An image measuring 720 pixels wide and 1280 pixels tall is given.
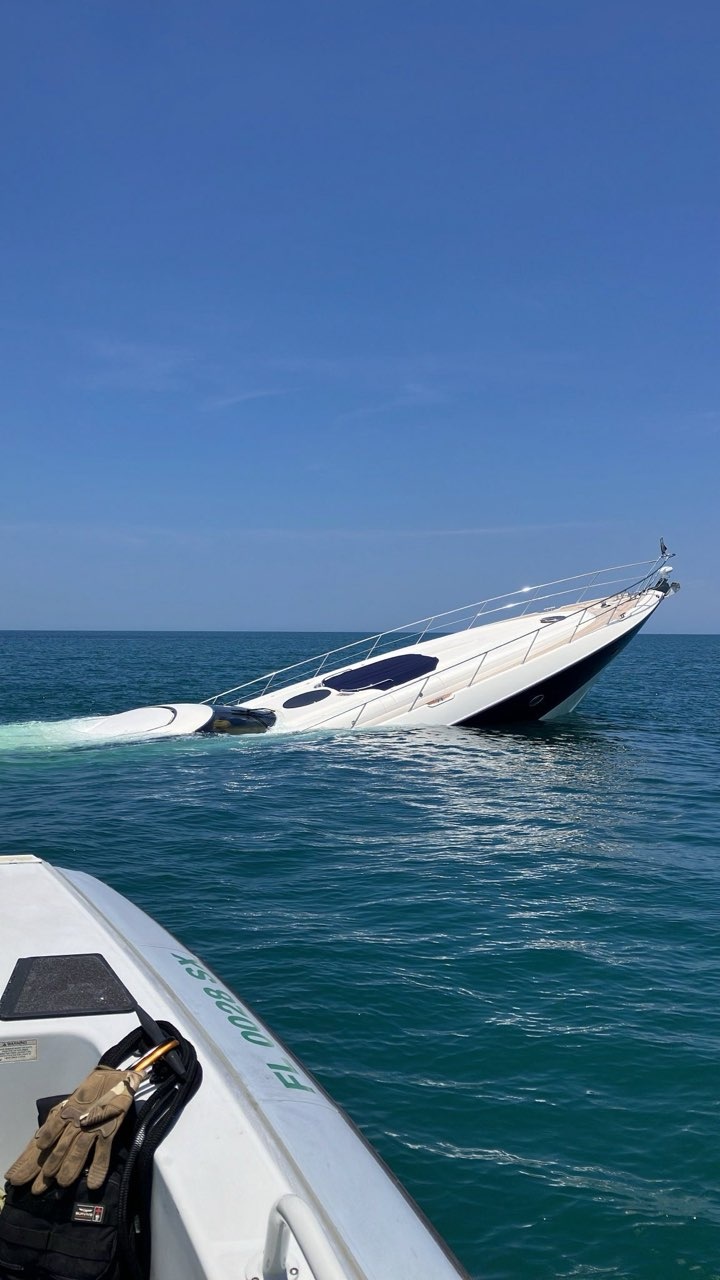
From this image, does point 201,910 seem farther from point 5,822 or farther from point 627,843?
point 627,843

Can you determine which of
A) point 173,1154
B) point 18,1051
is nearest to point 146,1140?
point 173,1154

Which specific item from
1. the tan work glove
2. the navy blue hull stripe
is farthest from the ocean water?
the navy blue hull stripe

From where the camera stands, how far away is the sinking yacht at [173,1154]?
8.89ft

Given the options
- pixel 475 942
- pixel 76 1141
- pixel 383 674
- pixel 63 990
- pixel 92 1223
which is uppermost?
pixel 383 674

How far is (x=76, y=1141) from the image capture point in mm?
3111

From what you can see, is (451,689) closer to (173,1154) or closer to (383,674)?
(383,674)

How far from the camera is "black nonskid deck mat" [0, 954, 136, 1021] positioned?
3877mm

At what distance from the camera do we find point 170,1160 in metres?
3.03

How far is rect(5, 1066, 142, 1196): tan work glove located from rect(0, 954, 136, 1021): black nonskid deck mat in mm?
669

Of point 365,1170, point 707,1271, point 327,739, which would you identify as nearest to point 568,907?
point 707,1271

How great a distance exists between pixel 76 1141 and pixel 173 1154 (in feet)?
1.17

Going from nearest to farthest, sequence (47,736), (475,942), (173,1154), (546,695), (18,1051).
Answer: (173,1154) < (18,1051) < (475,942) < (47,736) < (546,695)

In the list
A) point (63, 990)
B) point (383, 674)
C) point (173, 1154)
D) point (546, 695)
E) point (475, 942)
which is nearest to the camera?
point (173, 1154)

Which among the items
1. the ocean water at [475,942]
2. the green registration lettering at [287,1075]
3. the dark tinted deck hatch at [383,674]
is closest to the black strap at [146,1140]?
the green registration lettering at [287,1075]
